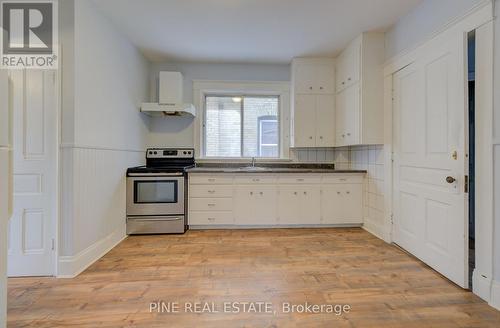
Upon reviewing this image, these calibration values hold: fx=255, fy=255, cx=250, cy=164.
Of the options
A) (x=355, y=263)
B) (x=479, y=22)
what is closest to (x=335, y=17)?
(x=479, y=22)

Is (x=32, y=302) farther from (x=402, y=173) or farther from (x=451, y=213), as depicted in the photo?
(x=402, y=173)

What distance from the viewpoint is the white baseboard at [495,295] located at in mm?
1742

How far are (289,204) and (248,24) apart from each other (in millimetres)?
2378

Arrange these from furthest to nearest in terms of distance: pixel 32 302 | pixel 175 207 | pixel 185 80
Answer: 1. pixel 185 80
2. pixel 175 207
3. pixel 32 302

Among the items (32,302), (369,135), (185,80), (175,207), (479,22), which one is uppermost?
(185,80)

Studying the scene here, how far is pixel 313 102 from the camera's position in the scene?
4016 mm

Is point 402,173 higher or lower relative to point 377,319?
higher

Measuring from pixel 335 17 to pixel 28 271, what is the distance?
3.85m

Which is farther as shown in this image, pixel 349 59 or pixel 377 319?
pixel 349 59

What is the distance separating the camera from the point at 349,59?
3.50 meters

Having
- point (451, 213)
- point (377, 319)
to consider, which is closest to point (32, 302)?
point (377, 319)

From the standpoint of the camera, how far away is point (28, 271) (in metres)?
2.22

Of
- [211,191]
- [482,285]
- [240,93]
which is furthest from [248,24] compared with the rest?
[482,285]

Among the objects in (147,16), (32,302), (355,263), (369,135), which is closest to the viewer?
(32,302)
